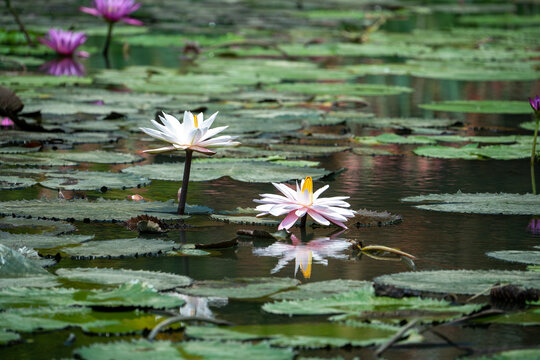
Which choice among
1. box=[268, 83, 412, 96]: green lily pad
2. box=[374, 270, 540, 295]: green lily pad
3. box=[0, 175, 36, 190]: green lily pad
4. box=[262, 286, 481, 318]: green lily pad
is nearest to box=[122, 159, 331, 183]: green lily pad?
box=[0, 175, 36, 190]: green lily pad

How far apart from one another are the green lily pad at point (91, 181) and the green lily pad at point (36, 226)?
0.54 meters

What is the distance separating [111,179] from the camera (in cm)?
353

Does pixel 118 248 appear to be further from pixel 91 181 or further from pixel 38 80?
pixel 38 80

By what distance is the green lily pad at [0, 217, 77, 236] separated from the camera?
2713mm

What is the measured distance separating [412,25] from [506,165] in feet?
30.1

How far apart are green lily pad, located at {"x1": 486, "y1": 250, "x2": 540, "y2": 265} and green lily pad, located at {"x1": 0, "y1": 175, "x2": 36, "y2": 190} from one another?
5.19ft

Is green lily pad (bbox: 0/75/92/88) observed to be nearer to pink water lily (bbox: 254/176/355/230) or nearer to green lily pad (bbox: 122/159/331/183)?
green lily pad (bbox: 122/159/331/183)

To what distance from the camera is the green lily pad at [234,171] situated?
3619 mm

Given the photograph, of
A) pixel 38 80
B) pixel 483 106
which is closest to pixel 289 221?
pixel 483 106

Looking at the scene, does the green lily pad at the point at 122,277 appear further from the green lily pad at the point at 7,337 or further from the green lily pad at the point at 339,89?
the green lily pad at the point at 339,89

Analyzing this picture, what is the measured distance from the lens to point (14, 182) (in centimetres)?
344

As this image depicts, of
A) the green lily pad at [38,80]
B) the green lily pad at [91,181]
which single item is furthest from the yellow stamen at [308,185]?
the green lily pad at [38,80]

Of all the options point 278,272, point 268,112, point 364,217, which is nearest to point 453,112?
point 268,112

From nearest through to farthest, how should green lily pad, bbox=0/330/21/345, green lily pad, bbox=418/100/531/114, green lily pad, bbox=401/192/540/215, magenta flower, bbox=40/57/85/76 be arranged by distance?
green lily pad, bbox=0/330/21/345 → green lily pad, bbox=401/192/540/215 → green lily pad, bbox=418/100/531/114 → magenta flower, bbox=40/57/85/76
